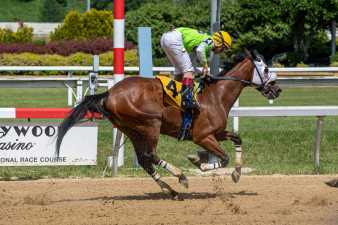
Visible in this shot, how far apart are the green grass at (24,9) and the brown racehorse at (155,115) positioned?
6708 cm

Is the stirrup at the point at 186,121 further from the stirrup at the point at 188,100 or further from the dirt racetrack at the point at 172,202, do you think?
the dirt racetrack at the point at 172,202

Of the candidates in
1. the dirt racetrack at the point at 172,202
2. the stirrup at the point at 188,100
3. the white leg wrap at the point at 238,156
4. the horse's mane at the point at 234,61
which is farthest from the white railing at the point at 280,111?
the stirrup at the point at 188,100

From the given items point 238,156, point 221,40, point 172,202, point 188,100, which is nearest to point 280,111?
point 238,156

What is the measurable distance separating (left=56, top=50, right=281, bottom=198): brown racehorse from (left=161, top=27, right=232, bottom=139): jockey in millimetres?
173

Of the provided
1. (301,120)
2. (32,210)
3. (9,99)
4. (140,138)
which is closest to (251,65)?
(140,138)

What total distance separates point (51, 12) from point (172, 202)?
67245mm

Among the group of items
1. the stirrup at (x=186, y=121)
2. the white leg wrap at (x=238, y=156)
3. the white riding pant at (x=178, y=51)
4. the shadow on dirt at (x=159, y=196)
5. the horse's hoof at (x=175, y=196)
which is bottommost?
the shadow on dirt at (x=159, y=196)

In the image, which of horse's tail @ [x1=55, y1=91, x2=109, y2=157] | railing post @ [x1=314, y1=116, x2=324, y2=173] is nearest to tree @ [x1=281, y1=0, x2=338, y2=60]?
railing post @ [x1=314, y1=116, x2=324, y2=173]

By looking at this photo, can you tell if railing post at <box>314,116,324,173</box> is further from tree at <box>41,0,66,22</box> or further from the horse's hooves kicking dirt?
tree at <box>41,0,66,22</box>

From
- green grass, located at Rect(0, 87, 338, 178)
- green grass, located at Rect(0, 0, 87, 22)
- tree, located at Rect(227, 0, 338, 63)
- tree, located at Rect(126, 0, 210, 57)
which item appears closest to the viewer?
green grass, located at Rect(0, 87, 338, 178)

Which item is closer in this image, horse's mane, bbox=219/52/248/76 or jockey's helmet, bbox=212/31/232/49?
jockey's helmet, bbox=212/31/232/49

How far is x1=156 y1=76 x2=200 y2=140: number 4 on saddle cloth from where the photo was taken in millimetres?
8586

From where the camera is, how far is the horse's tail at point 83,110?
8.48 metres

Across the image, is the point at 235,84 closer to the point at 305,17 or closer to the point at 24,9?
the point at 305,17
